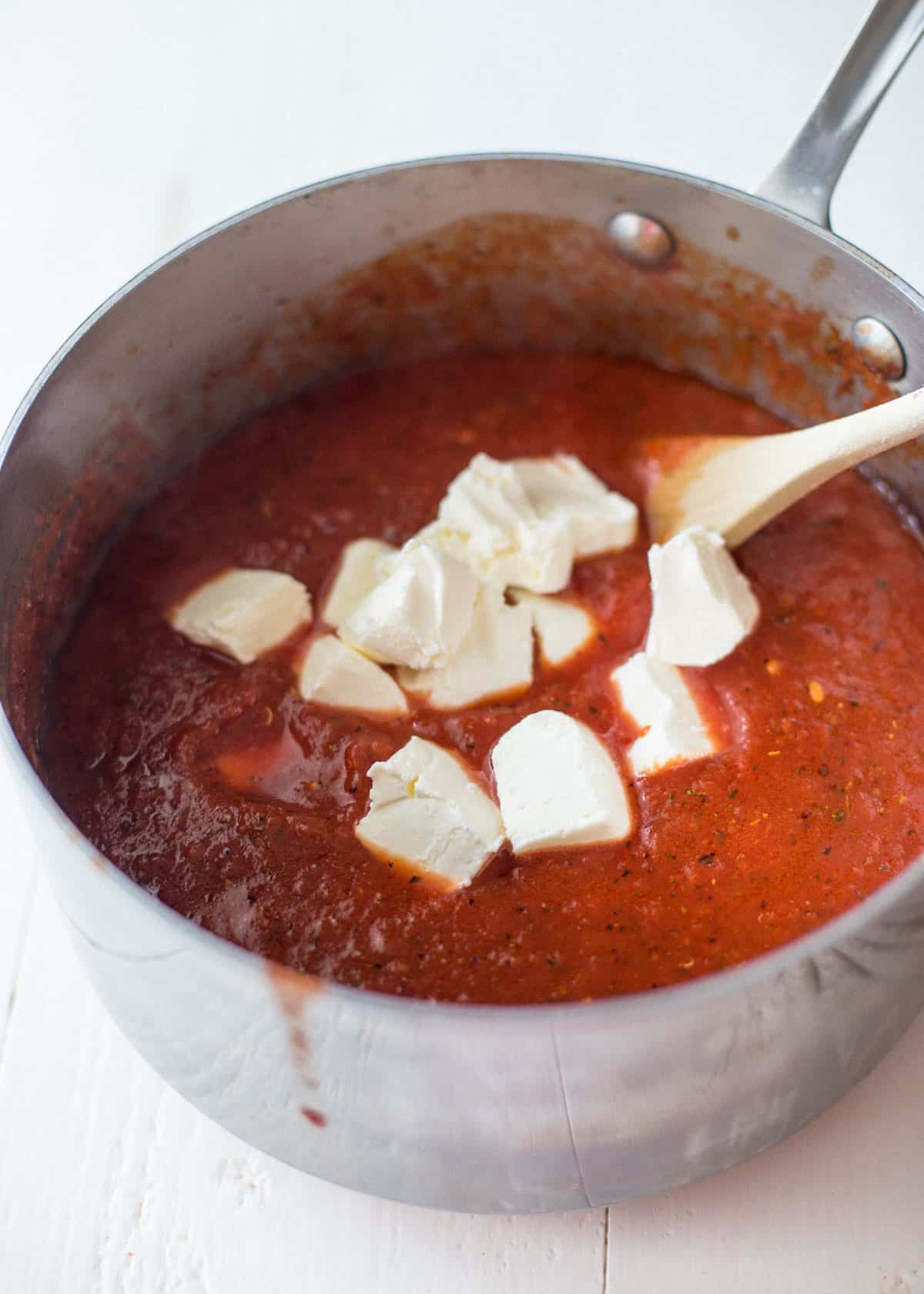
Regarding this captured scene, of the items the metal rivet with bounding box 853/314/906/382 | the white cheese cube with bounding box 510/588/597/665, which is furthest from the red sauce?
the metal rivet with bounding box 853/314/906/382

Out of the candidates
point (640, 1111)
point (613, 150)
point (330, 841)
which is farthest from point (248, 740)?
point (613, 150)

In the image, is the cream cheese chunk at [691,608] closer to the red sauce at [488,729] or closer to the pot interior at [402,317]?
the red sauce at [488,729]

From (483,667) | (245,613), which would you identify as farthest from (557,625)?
(245,613)

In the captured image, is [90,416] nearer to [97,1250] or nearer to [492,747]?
[492,747]

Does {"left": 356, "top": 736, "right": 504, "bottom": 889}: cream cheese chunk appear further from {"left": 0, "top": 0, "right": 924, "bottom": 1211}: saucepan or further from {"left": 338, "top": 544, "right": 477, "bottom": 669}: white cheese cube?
{"left": 0, "top": 0, "right": 924, "bottom": 1211}: saucepan

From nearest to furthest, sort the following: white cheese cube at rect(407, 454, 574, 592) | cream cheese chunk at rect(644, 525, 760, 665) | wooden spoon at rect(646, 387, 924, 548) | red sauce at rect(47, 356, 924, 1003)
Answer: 1. red sauce at rect(47, 356, 924, 1003)
2. wooden spoon at rect(646, 387, 924, 548)
3. cream cheese chunk at rect(644, 525, 760, 665)
4. white cheese cube at rect(407, 454, 574, 592)

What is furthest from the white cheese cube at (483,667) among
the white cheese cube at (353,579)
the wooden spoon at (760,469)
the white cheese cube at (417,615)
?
the wooden spoon at (760,469)
